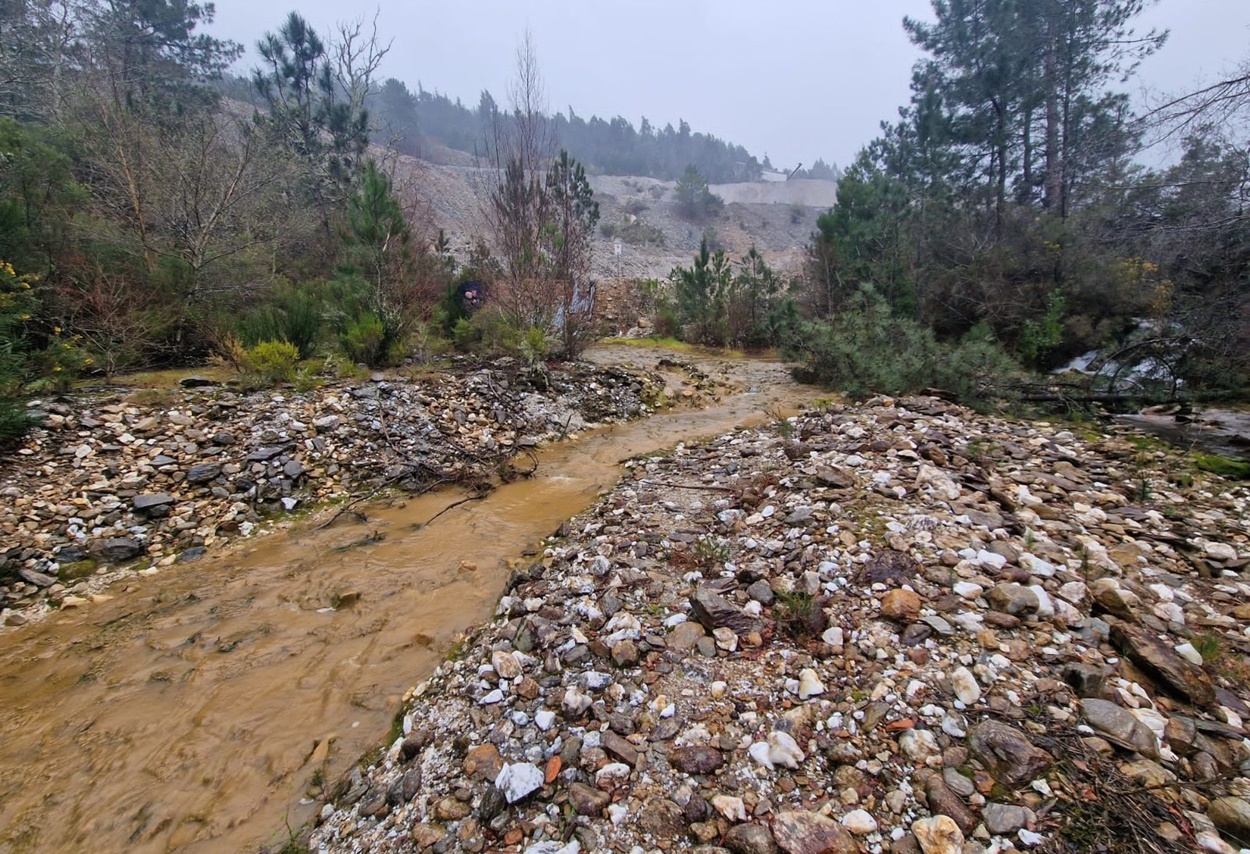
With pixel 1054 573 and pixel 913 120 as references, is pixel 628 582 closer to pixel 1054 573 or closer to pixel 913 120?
pixel 1054 573

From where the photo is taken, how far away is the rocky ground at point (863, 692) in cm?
142

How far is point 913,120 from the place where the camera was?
49.4ft

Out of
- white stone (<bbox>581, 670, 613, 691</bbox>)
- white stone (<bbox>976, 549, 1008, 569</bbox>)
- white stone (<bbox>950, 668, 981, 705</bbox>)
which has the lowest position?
white stone (<bbox>581, 670, 613, 691</bbox>)

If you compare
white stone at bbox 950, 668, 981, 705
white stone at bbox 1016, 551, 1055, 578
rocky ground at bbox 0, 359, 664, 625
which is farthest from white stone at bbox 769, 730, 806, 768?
rocky ground at bbox 0, 359, 664, 625

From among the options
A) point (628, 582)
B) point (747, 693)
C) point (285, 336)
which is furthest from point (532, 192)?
point (747, 693)

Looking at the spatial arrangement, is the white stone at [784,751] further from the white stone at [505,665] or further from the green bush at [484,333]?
the green bush at [484,333]

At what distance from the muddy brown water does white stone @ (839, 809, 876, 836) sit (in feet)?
6.43

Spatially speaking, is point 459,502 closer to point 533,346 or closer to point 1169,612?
point 533,346

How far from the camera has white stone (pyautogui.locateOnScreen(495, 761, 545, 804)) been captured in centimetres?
165

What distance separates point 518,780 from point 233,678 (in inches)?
77.9

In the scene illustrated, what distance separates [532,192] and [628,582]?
7.68 m

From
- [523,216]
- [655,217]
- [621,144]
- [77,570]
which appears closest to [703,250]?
[523,216]

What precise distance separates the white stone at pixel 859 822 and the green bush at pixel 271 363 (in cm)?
671

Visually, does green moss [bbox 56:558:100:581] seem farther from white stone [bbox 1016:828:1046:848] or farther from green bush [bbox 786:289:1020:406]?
green bush [bbox 786:289:1020:406]
